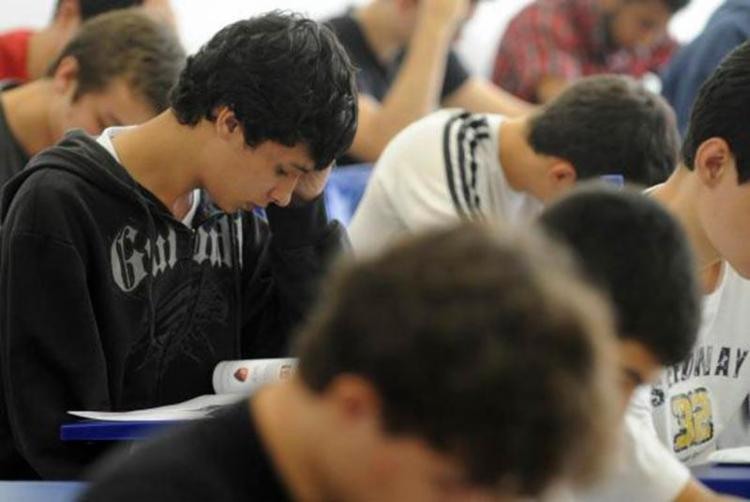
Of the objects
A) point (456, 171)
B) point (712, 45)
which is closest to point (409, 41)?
point (712, 45)

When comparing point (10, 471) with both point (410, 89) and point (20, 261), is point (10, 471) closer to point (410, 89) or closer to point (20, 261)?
point (20, 261)

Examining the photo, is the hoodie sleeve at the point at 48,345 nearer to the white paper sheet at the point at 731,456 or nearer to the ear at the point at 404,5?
the white paper sheet at the point at 731,456

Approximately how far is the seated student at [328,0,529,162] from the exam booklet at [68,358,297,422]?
162 cm

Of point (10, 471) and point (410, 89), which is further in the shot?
point (410, 89)

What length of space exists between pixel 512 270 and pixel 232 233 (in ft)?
4.69

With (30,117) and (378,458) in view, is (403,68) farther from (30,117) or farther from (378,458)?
(378,458)

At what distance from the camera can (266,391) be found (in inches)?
42.8

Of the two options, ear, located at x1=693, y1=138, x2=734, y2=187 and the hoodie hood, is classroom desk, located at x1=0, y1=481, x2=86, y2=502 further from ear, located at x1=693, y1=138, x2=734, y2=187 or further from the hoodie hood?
ear, located at x1=693, y1=138, x2=734, y2=187

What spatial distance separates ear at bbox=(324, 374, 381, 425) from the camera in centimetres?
94

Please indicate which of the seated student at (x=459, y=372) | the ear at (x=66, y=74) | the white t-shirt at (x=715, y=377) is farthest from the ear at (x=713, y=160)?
the ear at (x=66, y=74)

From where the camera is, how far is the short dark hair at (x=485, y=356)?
909 mm

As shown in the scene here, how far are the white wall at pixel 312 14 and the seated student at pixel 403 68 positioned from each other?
57 centimetres

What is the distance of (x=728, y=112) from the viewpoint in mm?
2037

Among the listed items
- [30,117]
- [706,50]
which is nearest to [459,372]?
[30,117]
